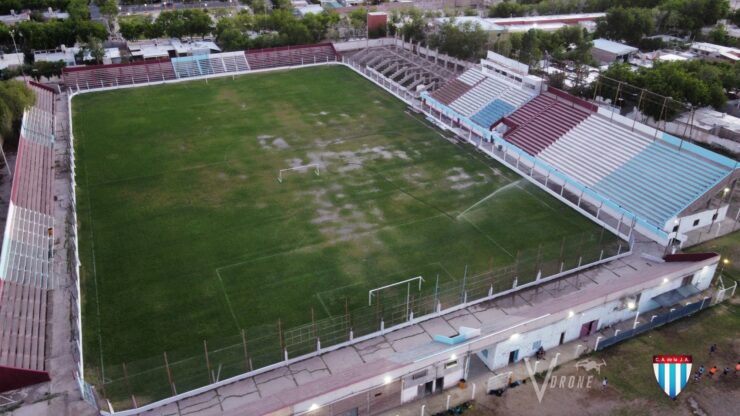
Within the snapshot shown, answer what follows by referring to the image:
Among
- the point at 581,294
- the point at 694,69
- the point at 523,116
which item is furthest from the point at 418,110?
the point at 581,294

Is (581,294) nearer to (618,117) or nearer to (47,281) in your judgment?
(618,117)

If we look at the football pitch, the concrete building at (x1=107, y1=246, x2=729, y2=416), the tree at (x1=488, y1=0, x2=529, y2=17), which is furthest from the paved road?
the concrete building at (x1=107, y1=246, x2=729, y2=416)

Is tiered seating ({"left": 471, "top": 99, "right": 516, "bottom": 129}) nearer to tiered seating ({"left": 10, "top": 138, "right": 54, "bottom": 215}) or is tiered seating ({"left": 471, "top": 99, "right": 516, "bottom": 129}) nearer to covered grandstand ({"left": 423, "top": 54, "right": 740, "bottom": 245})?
covered grandstand ({"left": 423, "top": 54, "right": 740, "bottom": 245})

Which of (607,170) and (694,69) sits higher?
(694,69)

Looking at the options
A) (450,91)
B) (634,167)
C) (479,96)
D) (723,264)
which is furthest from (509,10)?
(723,264)

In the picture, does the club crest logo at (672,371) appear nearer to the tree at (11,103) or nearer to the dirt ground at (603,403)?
the dirt ground at (603,403)

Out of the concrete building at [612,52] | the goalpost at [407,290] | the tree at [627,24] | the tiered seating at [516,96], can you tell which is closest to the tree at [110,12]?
the tiered seating at [516,96]
